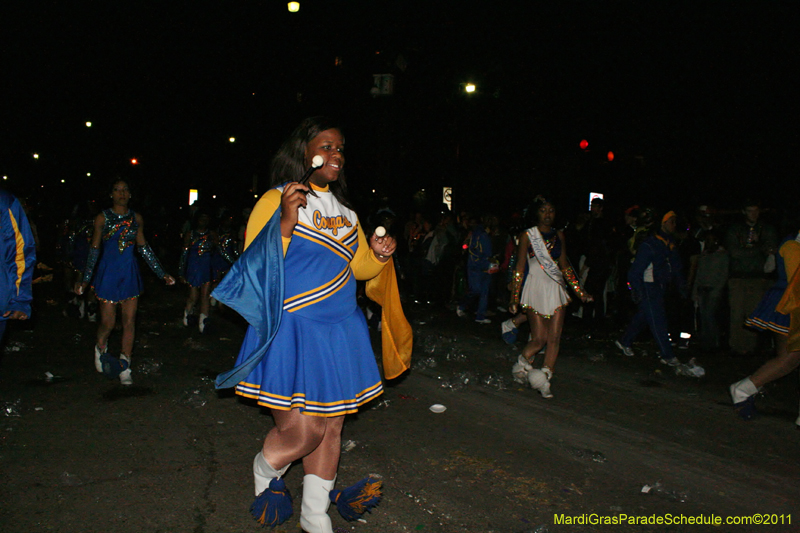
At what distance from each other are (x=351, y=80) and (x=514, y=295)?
41.0 ft

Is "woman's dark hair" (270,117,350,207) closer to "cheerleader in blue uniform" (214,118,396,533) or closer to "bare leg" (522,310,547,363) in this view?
"cheerleader in blue uniform" (214,118,396,533)

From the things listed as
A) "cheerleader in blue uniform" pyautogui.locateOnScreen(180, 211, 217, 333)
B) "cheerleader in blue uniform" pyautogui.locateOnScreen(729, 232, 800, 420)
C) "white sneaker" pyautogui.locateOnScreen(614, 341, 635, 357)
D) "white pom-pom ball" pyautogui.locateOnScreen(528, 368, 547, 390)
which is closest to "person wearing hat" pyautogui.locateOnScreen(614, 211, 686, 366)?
"white sneaker" pyautogui.locateOnScreen(614, 341, 635, 357)

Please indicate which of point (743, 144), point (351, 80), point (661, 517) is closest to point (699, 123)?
point (743, 144)

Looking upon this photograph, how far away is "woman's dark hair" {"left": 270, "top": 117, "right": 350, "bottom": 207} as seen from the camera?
10.7 ft

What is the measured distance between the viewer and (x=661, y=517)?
3811 mm

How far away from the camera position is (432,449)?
4758 millimetres

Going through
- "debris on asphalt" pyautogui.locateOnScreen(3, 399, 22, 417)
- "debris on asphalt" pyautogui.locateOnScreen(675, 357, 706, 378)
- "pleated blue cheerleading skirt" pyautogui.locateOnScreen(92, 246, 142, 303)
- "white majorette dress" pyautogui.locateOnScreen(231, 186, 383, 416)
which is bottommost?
"debris on asphalt" pyautogui.locateOnScreen(3, 399, 22, 417)

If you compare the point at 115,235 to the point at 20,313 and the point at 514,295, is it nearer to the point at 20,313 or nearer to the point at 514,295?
the point at 20,313

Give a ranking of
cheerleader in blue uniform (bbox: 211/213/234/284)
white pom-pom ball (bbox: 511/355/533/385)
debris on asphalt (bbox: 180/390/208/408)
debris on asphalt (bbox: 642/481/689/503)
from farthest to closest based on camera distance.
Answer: cheerleader in blue uniform (bbox: 211/213/234/284) → white pom-pom ball (bbox: 511/355/533/385) → debris on asphalt (bbox: 180/390/208/408) → debris on asphalt (bbox: 642/481/689/503)

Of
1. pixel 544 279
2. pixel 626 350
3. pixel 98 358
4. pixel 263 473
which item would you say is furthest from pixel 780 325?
pixel 98 358

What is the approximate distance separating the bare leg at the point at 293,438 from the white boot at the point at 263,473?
0.12 feet

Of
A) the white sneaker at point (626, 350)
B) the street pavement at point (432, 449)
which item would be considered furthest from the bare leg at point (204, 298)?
the white sneaker at point (626, 350)

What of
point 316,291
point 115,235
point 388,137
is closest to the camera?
point 316,291

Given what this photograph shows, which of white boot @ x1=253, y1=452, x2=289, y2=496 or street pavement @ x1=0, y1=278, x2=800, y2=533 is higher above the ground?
white boot @ x1=253, y1=452, x2=289, y2=496
